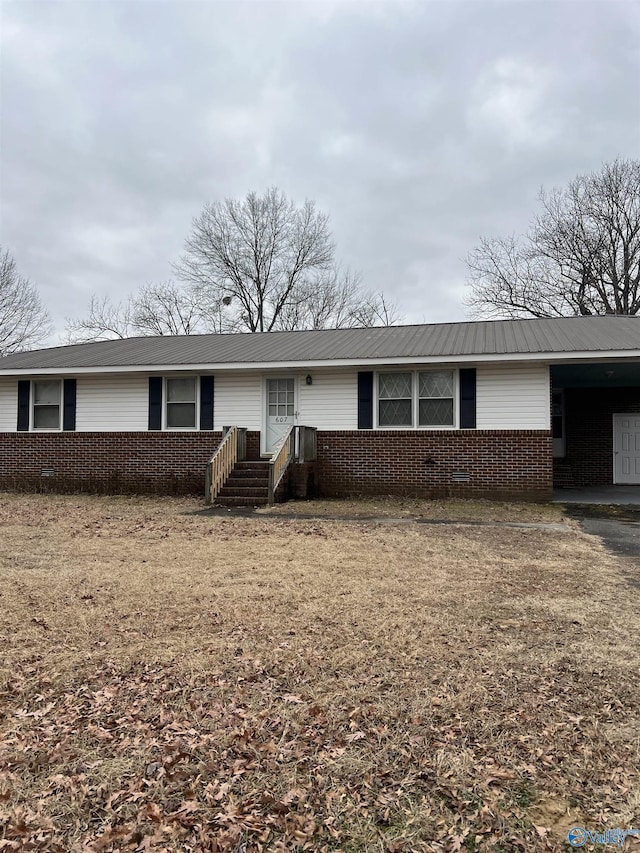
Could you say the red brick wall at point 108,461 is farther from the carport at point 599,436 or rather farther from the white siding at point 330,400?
the carport at point 599,436

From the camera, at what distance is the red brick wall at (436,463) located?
1203 centimetres

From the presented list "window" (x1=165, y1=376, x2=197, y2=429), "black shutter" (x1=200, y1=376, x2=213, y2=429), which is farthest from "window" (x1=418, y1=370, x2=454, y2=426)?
"window" (x1=165, y1=376, x2=197, y2=429)

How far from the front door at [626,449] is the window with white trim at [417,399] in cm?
637

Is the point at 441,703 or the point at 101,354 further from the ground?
the point at 101,354

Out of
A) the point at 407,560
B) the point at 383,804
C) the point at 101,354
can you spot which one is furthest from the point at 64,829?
the point at 101,354

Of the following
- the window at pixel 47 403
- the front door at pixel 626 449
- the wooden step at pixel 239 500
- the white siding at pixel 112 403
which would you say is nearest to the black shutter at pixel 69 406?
the white siding at pixel 112 403

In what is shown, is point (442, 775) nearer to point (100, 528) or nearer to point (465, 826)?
point (465, 826)

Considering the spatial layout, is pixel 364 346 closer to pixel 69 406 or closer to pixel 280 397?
pixel 280 397

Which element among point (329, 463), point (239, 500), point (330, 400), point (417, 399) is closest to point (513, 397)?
point (417, 399)

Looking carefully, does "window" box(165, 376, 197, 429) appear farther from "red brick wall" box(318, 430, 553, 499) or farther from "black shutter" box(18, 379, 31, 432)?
"black shutter" box(18, 379, 31, 432)

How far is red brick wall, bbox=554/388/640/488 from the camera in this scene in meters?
16.0

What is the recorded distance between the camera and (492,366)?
12.2 m

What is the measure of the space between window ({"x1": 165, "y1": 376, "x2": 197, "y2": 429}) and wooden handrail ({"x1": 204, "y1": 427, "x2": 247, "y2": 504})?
4.14ft

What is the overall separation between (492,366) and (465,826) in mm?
10907
